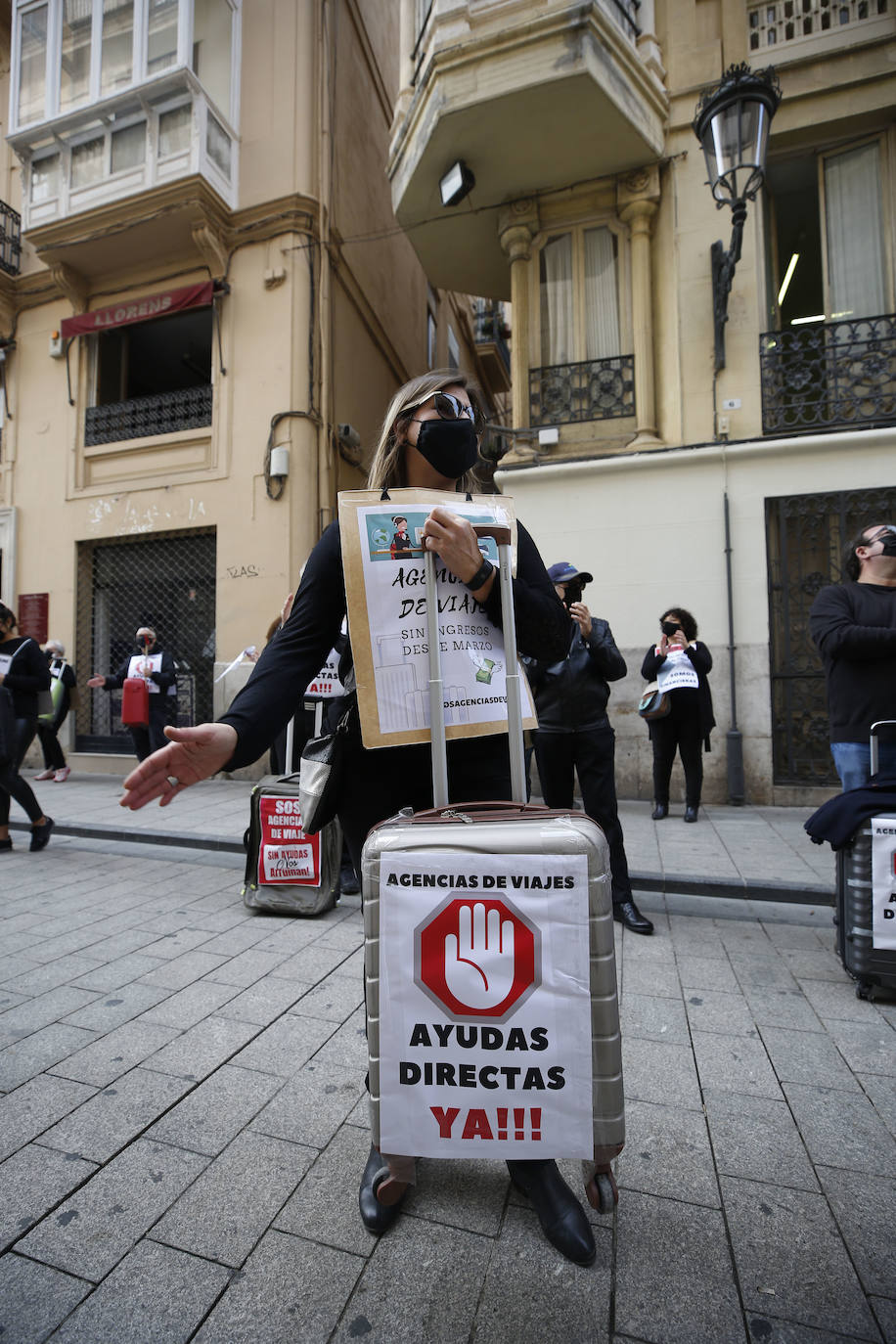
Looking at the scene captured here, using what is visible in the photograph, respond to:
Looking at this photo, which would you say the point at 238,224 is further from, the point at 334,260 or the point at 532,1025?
the point at 532,1025

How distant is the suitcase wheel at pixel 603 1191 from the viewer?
4.95ft

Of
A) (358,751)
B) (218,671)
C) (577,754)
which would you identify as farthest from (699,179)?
(358,751)

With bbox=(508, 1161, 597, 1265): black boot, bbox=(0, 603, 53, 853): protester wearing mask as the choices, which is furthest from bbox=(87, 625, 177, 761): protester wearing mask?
bbox=(508, 1161, 597, 1265): black boot

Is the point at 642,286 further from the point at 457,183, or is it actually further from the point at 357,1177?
the point at 357,1177

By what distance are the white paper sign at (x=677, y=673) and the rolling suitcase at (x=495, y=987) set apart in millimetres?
5225

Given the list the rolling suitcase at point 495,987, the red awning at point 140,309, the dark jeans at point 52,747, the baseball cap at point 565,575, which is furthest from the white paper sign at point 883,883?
the red awning at point 140,309

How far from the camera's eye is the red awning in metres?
10.2

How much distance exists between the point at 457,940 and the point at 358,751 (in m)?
0.57

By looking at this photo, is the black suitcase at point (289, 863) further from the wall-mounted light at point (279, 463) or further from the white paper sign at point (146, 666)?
the wall-mounted light at point (279, 463)

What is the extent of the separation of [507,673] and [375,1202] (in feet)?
4.26

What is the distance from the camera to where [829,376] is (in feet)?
24.8

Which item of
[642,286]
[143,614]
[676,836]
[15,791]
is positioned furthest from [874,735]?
[143,614]

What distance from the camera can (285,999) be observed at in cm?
291

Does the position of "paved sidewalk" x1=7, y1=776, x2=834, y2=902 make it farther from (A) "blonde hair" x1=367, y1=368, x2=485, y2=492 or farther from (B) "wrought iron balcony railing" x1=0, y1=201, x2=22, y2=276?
(B) "wrought iron balcony railing" x1=0, y1=201, x2=22, y2=276
